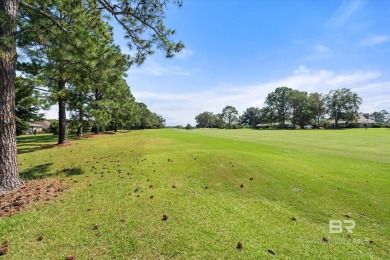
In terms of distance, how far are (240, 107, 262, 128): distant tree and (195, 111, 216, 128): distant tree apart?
677 inches

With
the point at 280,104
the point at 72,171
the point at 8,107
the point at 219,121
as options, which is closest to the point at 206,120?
the point at 219,121

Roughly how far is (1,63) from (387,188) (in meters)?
11.5

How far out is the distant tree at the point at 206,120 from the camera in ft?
386

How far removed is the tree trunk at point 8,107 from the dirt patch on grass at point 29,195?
1.16 feet

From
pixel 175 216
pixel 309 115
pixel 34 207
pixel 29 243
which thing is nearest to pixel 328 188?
pixel 175 216

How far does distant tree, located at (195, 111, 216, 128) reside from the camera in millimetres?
117562

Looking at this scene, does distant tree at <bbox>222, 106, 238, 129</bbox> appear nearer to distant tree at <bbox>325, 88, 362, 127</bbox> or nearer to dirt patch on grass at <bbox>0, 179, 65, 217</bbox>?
distant tree at <bbox>325, 88, 362, 127</bbox>

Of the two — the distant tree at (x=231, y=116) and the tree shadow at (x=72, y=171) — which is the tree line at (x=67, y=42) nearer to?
the tree shadow at (x=72, y=171)

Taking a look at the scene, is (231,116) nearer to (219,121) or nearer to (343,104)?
(219,121)

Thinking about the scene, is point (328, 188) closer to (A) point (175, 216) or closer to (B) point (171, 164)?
(A) point (175, 216)

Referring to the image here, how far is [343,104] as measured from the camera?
254ft

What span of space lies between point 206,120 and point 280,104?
4501 centimetres

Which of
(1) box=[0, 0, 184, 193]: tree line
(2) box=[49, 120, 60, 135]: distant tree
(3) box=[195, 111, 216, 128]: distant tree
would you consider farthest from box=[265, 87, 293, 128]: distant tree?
(1) box=[0, 0, 184, 193]: tree line

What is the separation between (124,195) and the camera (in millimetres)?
5625
